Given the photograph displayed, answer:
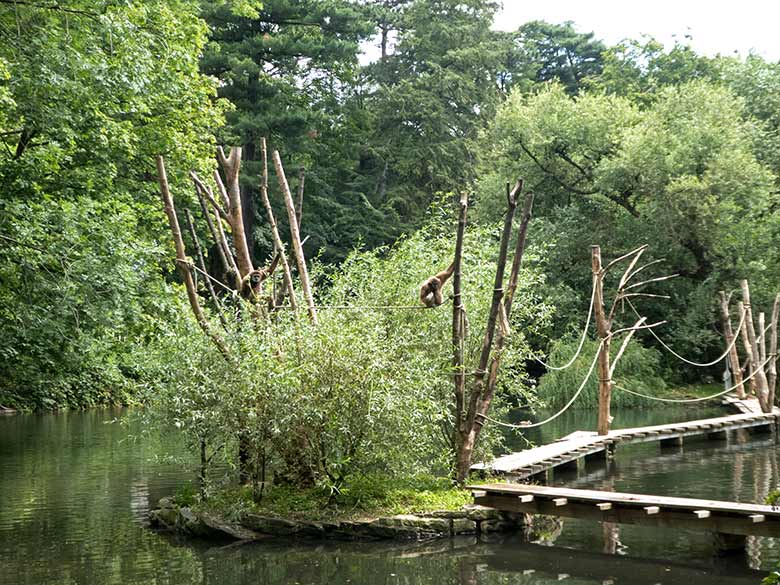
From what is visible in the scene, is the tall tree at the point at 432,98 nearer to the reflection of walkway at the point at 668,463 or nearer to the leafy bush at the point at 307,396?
the reflection of walkway at the point at 668,463

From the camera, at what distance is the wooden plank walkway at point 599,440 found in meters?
14.4

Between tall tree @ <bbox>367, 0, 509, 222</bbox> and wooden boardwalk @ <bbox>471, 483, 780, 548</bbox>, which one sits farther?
tall tree @ <bbox>367, 0, 509, 222</bbox>

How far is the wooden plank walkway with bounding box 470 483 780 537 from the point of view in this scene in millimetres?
10070

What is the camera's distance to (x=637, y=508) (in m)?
10.9

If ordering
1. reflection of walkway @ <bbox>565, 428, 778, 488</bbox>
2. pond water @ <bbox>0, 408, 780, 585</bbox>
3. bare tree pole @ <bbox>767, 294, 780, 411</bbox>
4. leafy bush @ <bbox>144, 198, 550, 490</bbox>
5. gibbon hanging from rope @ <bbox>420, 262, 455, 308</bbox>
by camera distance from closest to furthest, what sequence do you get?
A: pond water @ <bbox>0, 408, 780, 585</bbox> < leafy bush @ <bbox>144, 198, 550, 490</bbox> < gibbon hanging from rope @ <bbox>420, 262, 455, 308</bbox> < reflection of walkway @ <bbox>565, 428, 778, 488</bbox> < bare tree pole @ <bbox>767, 294, 780, 411</bbox>

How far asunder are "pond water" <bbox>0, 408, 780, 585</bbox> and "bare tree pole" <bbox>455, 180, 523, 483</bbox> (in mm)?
1320

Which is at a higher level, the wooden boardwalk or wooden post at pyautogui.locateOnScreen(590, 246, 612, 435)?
wooden post at pyautogui.locateOnScreen(590, 246, 612, 435)

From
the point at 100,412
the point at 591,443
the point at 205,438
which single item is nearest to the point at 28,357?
the point at 205,438

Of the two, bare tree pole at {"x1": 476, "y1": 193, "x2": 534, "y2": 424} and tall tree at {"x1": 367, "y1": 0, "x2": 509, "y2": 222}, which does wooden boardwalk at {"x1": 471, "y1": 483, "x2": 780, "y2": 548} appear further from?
tall tree at {"x1": 367, "y1": 0, "x2": 509, "y2": 222}

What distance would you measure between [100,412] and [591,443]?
56.1 ft

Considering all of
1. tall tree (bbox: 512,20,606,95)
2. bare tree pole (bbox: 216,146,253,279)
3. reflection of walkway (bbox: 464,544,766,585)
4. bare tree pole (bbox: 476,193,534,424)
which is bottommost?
reflection of walkway (bbox: 464,544,766,585)

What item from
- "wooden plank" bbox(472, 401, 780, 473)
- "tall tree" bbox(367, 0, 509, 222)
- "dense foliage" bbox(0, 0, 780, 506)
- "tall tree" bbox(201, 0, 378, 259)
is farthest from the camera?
"tall tree" bbox(367, 0, 509, 222)

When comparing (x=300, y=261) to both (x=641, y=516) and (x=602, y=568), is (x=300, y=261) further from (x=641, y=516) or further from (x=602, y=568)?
(x=602, y=568)

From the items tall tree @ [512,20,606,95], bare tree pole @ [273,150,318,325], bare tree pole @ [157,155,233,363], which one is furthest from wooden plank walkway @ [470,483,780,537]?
tall tree @ [512,20,606,95]
